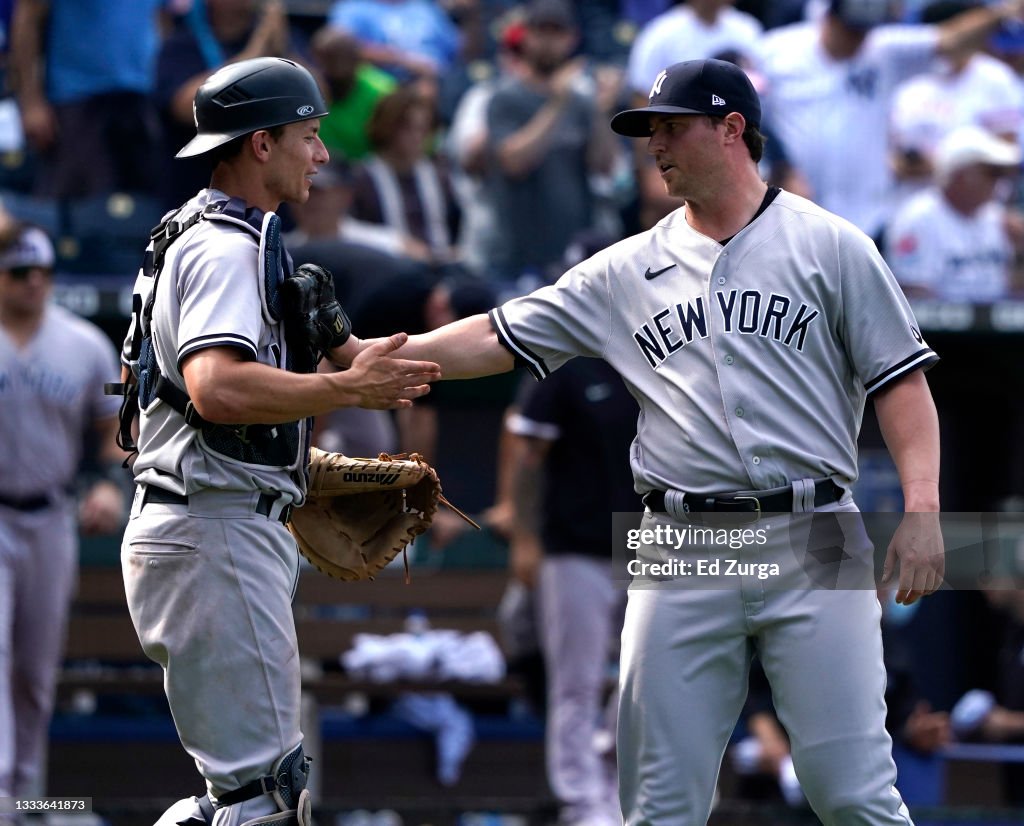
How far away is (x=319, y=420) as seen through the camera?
7820 mm

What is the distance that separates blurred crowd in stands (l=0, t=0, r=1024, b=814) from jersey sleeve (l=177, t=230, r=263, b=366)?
3642 mm

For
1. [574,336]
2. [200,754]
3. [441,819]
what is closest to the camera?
[200,754]

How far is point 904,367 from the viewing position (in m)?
3.98

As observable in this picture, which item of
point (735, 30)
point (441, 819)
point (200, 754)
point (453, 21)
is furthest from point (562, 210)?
point (200, 754)

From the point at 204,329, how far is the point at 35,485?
11.6ft

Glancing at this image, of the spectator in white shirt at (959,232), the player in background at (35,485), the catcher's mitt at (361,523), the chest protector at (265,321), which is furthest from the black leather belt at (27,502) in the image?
the spectator in white shirt at (959,232)

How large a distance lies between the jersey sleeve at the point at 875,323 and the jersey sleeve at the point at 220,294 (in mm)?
1347

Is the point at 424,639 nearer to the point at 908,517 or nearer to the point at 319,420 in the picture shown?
the point at 319,420

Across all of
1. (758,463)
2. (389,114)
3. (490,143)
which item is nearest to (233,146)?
(758,463)

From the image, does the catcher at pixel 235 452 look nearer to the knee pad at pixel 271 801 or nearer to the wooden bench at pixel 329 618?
the knee pad at pixel 271 801

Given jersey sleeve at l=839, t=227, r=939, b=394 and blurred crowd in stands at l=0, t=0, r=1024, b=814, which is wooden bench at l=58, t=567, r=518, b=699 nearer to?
blurred crowd in stands at l=0, t=0, r=1024, b=814

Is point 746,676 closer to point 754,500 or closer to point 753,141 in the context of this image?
point 754,500

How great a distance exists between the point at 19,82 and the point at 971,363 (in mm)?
5230

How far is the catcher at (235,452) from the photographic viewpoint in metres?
3.73
